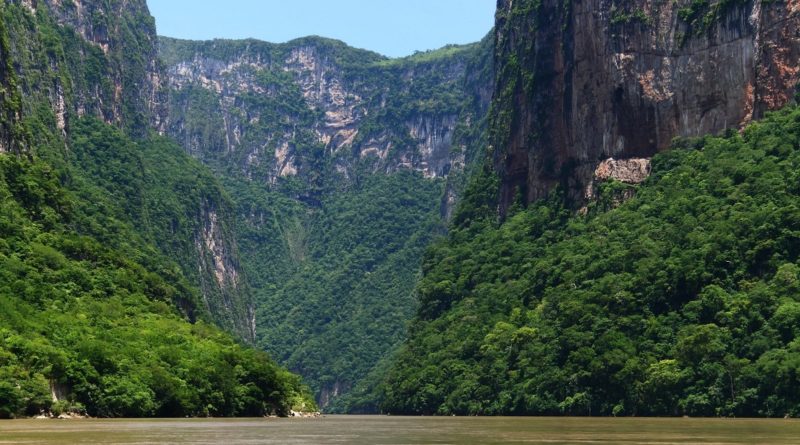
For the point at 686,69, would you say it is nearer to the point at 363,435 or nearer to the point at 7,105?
the point at 7,105

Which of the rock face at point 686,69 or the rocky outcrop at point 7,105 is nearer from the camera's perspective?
the rock face at point 686,69

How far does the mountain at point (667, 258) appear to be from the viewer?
136m

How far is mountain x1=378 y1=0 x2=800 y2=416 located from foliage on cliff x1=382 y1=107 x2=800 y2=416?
0.23m

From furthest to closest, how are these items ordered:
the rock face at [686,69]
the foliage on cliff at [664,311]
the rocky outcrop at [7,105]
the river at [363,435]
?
the rocky outcrop at [7,105] < the rock face at [686,69] < the foliage on cliff at [664,311] < the river at [363,435]

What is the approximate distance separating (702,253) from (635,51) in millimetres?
51401

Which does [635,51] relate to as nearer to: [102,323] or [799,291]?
[799,291]

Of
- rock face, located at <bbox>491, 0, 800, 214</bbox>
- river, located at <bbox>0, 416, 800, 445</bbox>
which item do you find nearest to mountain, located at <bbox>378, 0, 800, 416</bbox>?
rock face, located at <bbox>491, 0, 800, 214</bbox>

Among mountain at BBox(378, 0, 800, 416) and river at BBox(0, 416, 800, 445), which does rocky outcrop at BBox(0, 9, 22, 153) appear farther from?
river at BBox(0, 416, 800, 445)

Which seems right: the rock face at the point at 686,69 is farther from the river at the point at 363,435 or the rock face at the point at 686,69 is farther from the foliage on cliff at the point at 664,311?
the river at the point at 363,435

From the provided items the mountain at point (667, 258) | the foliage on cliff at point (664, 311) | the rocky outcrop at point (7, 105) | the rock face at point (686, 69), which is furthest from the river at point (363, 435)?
the rocky outcrop at point (7, 105)

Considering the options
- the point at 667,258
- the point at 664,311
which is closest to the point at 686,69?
the point at 667,258

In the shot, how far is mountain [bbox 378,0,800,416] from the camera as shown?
136 meters

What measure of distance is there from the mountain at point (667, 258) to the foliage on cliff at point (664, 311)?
0.23 m

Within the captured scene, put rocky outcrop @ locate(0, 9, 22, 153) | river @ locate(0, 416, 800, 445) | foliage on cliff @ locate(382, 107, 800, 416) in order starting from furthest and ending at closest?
1. rocky outcrop @ locate(0, 9, 22, 153)
2. foliage on cliff @ locate(382, 107, 800, 416)
3. river @ locate(0, 416, 800, 445)
